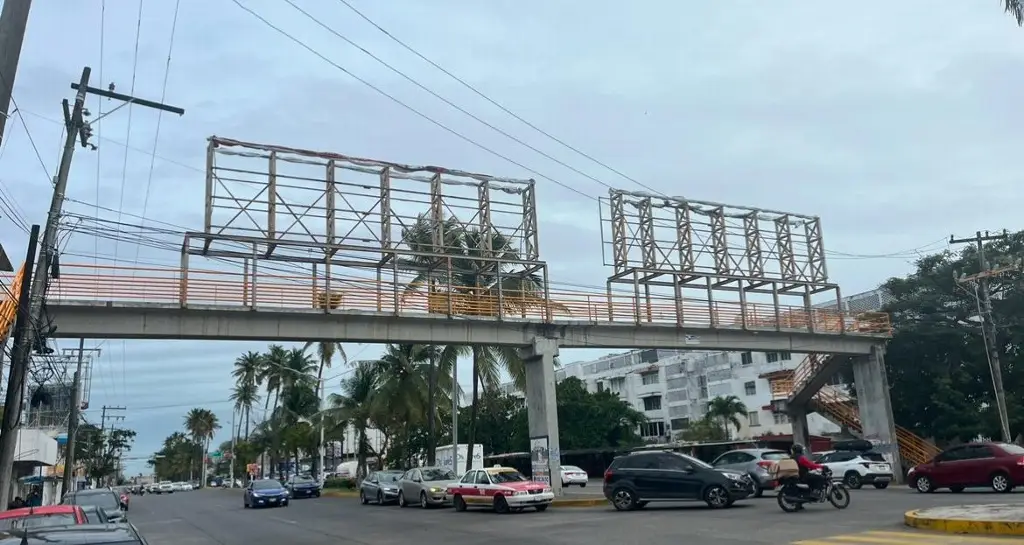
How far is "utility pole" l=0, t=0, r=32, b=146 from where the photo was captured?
1348 centimetres

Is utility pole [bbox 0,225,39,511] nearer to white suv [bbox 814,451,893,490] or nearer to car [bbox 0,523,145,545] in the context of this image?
car [bbox 0,523,145,545]

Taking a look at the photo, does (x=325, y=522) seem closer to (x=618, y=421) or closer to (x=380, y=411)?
(x=380, y=411)

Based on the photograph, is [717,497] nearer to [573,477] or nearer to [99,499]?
[99,499]

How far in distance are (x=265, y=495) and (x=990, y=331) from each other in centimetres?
3231

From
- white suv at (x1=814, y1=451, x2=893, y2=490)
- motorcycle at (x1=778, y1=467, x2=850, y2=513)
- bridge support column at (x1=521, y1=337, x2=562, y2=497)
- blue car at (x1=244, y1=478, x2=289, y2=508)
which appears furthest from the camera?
blue car at (x1=244, y1=478, x2=289, y2=508)

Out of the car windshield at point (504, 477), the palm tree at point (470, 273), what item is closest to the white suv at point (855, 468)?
the car windshield at point (504, 477)

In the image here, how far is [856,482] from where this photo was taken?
29.2 meters

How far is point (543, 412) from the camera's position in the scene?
30531mm

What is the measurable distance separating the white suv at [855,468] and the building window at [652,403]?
178 ft

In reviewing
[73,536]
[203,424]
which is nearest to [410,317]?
[73,536]

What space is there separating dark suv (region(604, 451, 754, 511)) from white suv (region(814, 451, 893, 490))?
8.85 m

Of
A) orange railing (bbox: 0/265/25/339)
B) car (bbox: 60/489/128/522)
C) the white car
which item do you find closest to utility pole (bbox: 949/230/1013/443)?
the white car

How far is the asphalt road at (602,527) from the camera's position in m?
14.3

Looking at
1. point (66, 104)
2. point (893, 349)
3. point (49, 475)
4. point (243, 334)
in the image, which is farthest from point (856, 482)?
point (49, 475)
